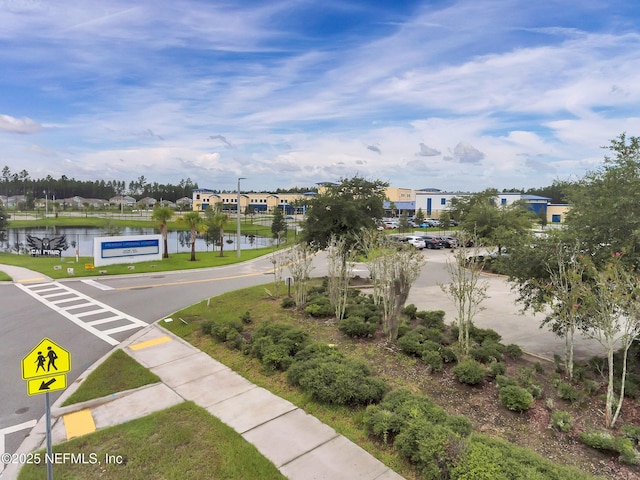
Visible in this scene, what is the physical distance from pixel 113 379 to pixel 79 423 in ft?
5.56

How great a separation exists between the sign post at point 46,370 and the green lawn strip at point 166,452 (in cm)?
85

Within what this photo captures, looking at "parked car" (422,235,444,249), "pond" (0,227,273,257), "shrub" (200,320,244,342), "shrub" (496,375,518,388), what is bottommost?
"pond" (0,227,273,257)

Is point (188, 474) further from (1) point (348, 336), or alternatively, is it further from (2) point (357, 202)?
(2) point (357, 202)

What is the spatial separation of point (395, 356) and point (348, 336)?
1782 millimetres

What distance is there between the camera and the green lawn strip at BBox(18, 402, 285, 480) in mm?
5293

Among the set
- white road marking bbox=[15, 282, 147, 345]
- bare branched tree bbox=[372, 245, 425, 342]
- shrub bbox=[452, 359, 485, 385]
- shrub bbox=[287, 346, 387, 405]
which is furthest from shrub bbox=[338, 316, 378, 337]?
white road marking bbox=[15, 282, 147, 345]

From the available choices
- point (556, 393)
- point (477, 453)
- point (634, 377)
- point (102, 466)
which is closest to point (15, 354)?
point (102, 466)

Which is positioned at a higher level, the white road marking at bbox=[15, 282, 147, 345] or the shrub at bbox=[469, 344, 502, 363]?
the shrub at bbox=[469, 344, 502, 363]

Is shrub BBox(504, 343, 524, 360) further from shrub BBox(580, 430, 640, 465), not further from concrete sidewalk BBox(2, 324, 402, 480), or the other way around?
concrete sidewalk BBox(2, 324, 402, 480)

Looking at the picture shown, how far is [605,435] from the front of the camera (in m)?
5.82

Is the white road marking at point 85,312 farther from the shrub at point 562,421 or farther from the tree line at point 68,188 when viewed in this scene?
the tree line at point 68,188

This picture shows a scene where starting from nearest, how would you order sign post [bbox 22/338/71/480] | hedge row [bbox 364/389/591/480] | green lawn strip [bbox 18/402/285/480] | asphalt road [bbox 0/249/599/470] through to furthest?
sign post [bbox 22/338/71/480]
hedge row [bbox 364/389/591/480]
green lawn strip [bbox 18/402/285/480]
asphalt road [bbox 0/249/599/470]

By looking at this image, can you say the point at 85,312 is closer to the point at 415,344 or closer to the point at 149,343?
the point at 149,343

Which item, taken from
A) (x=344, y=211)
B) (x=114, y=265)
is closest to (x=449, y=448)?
(x=344, y=211)
